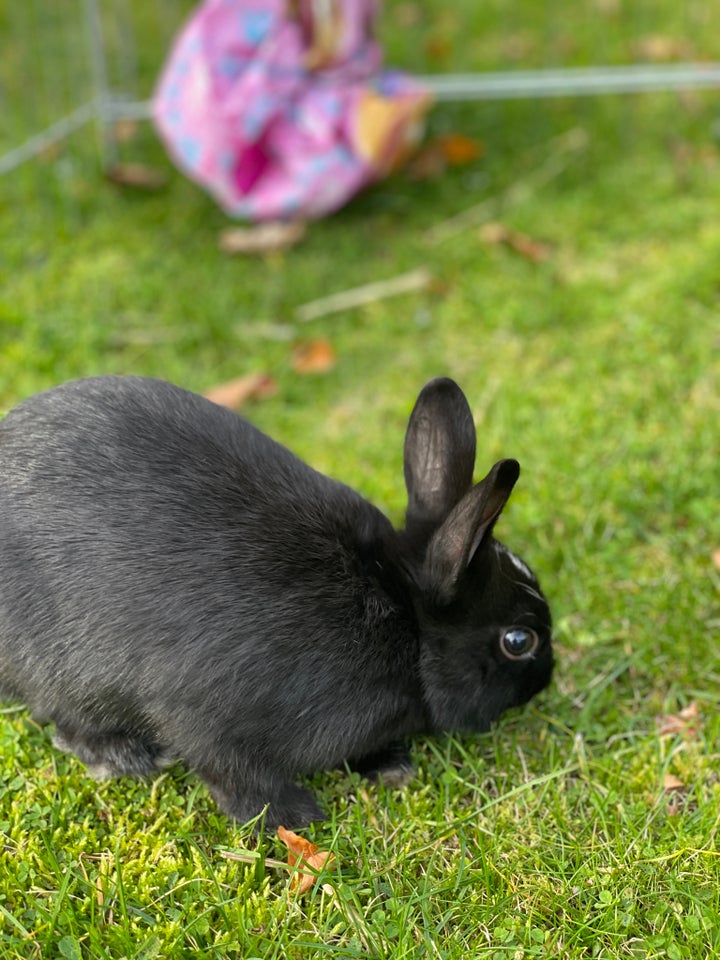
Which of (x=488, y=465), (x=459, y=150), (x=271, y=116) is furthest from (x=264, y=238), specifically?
(x=488, y=465)

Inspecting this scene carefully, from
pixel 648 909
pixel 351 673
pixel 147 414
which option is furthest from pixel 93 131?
pixel 648 909

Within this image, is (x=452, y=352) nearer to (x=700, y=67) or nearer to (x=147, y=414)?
(x=147, y=414)

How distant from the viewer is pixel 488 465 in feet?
11.0

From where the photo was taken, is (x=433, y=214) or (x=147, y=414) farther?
(x=433, y=214)

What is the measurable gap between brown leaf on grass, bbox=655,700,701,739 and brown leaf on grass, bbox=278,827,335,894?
2.91 ft

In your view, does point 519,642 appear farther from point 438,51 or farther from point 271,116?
point 438,51

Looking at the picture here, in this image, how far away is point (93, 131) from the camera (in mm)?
5758

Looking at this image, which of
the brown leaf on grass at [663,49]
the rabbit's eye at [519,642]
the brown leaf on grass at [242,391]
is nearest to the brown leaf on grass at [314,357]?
the brown leaf on grass at [242,391]

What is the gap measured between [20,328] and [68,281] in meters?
0.47

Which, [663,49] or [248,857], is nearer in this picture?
[248,857]

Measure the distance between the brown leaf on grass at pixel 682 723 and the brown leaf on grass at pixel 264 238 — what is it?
10.4ft

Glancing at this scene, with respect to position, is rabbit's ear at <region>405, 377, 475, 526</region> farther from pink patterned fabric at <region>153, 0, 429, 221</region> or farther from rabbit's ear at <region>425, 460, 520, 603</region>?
pink patterned fabric at <region>153, 0, 429, 221</region>

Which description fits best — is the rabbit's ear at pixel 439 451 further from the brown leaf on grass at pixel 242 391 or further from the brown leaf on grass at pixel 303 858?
the brown leaf on grass at pixel 242 391

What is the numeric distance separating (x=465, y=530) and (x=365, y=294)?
2.68 metres
